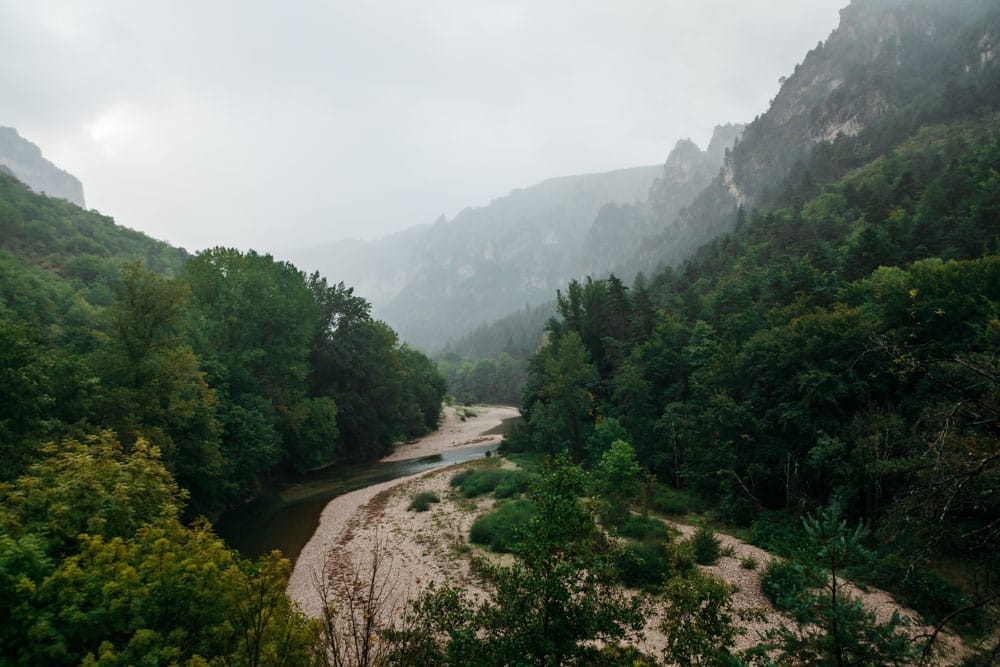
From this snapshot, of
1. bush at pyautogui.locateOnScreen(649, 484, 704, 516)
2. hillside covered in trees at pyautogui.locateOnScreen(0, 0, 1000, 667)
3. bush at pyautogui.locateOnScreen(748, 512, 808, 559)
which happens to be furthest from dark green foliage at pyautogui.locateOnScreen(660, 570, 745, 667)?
bush at pyautogui.locateOnScreen(649, 484, 704, 516)

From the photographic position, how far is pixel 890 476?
16078mm

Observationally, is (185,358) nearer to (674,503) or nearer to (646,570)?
(646,570)

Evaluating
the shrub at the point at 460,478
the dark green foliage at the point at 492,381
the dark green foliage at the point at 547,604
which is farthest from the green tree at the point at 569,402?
the dark green foliage at the point at 492,381

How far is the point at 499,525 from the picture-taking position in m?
19.2

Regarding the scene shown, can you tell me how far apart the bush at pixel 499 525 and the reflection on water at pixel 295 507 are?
791 centimetres

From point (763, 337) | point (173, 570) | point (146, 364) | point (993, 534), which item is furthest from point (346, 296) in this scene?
point (993, 534)

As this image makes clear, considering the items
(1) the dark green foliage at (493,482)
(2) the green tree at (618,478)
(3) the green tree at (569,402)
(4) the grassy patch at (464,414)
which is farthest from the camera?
(4) the grassy patch at (464,414)

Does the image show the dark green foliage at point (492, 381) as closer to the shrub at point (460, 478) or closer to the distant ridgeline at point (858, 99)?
the distant ridgeline at point (858, 99)

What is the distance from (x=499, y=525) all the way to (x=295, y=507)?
1485 centimetres

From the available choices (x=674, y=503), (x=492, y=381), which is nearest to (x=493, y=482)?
(x=674, y=503)

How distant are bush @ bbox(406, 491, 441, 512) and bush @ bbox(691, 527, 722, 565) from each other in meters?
14.5

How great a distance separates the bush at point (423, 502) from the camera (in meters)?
25.5

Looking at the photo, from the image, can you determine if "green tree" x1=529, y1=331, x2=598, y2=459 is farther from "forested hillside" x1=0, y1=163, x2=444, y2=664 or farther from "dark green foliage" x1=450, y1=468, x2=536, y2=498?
"forested hillside" x1=0, y1=163, x2=444, y2=664

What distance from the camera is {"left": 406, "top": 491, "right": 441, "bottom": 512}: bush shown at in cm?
2554
